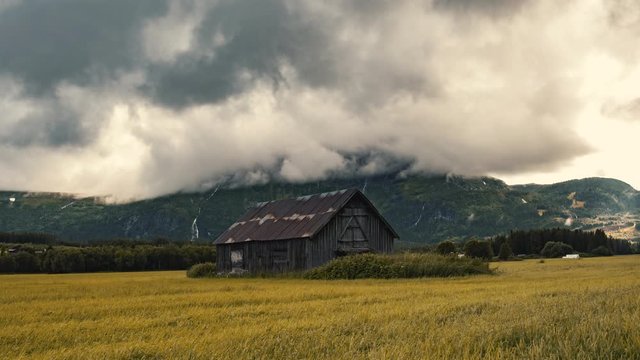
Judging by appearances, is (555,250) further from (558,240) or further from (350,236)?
(350,236)

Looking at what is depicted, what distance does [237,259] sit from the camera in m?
63.0

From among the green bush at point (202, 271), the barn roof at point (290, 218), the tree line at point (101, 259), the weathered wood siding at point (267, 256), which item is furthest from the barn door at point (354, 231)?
the tree line at point (101, 259)

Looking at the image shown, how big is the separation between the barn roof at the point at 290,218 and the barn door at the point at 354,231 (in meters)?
1.31

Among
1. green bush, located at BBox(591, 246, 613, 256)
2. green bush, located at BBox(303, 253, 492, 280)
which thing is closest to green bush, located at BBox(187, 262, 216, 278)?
green bush, located at BBox(303, 253, 492, 280)

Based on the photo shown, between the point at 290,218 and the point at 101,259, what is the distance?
6541cm

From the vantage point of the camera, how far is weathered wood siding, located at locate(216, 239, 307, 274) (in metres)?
55.3

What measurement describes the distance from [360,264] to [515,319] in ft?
106

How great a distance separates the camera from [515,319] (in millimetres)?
12828

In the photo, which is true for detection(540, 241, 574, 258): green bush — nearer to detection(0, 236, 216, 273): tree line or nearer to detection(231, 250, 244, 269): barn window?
detection(0, 236, 216, 273): tree line

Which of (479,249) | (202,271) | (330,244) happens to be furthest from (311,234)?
(479,249)

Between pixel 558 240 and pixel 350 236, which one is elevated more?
pixel 350 236

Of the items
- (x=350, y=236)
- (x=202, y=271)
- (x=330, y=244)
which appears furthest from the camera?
(x=202, y=271)

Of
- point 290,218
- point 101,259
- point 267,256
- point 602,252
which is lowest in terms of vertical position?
point 602,252

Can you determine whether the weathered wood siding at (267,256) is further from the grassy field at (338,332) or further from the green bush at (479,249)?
the green bush at (479,249)
